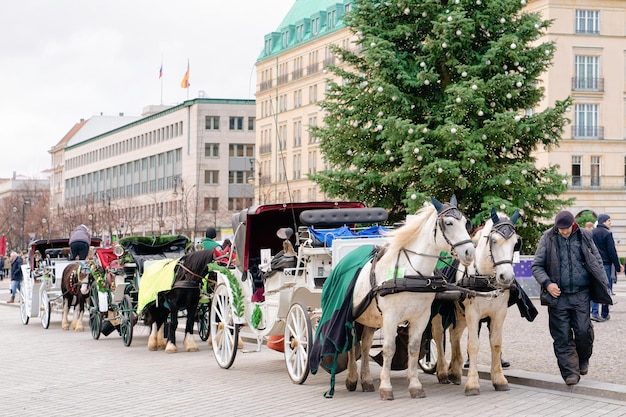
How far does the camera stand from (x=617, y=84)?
218 ft

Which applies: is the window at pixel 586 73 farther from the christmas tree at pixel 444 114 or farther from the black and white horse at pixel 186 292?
the black and white horse at pixel 186 292

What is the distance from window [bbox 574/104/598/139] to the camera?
65500 mm

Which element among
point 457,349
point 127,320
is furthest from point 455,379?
point 127,320

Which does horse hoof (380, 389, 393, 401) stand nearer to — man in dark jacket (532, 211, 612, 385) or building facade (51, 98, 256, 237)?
man in dark jacket (532, 211, 612, 385)

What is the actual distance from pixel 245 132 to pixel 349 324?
97.1 metres

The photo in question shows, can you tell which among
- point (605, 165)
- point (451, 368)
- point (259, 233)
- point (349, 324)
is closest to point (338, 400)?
point (349, 324)

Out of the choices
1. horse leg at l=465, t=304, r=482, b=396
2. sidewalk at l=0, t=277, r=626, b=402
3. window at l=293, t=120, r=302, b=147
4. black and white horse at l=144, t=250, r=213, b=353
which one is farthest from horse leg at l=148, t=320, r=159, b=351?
window at l=293, t=120, r=302, b=147

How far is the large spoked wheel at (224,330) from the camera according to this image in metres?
14.3

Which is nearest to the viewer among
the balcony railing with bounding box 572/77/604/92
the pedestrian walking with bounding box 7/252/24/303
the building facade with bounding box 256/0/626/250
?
the pedestrian walking with bounding box 7/252/24/303

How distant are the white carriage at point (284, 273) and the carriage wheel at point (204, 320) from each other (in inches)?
124

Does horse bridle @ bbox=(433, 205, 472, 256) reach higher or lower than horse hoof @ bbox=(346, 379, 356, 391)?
higher

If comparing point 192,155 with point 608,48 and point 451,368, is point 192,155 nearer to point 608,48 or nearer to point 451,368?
point 608,48

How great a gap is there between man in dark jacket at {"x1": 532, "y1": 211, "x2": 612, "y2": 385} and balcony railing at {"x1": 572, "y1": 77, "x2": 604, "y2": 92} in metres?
55.2

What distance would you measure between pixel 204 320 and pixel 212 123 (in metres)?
87.9
